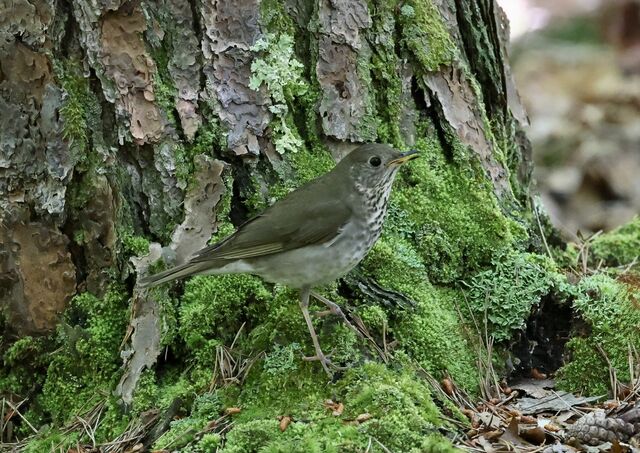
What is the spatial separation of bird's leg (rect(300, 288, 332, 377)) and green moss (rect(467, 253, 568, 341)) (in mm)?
918

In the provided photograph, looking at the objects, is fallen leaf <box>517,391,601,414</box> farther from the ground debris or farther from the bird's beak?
the bird's beak

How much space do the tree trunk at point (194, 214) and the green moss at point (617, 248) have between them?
1077 millimetres

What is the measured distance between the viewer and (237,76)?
4039mm

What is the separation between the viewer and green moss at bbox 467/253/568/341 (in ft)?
13.8

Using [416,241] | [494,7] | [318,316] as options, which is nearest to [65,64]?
[318,316]

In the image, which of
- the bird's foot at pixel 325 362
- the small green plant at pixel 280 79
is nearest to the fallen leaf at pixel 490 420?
the bird's foot at pixel 325 362

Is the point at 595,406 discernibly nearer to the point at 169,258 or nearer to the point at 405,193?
the point at 405,193

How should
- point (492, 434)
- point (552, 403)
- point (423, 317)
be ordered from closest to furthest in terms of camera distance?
point (492, 434), point (552, 403), point (423, 317)

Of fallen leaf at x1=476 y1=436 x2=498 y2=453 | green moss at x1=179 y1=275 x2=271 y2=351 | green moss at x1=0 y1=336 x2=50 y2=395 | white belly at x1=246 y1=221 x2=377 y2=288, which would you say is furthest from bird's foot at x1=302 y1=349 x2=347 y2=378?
green moss at x1=0 y1=336 x2=50 y2=395

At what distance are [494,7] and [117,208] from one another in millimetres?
2443

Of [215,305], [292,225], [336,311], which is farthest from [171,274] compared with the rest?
[336,311]

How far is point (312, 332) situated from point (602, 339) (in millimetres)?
1403

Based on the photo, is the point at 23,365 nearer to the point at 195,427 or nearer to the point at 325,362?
the point at 195,427

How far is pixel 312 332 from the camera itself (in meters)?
3.69
